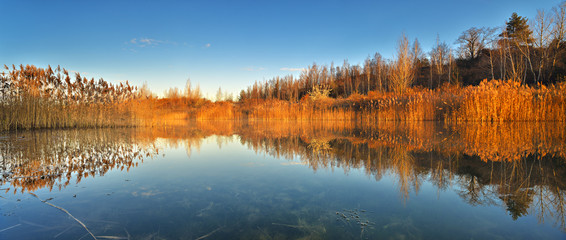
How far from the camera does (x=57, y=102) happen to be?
28.0ft

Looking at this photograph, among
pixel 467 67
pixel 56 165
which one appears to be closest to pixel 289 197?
pixel 56 165

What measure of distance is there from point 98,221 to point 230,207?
2.47ft

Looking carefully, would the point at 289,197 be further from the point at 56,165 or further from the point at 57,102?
the point at 57,102

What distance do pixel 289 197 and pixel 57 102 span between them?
10.2m

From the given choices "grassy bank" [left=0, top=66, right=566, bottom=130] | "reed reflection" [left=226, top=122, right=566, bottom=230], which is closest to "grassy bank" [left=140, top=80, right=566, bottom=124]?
"grassy bank" [left=0, top=66, right=566, bottom=130]

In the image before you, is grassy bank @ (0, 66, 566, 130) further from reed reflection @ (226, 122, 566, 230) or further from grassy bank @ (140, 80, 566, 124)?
reed reflection @ (226, 122, 566, 230)

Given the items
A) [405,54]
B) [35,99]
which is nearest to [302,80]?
[405,54]

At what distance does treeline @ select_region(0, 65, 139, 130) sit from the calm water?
6.14 m

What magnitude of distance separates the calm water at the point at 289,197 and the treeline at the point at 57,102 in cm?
614

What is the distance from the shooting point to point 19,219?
1.49m

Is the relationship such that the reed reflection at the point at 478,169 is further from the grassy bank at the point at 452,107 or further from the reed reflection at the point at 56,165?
the grassy bank at the point at 452,107

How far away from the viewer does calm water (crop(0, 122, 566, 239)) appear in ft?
4.43

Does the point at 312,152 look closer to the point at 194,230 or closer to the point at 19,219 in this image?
the point at 194,230

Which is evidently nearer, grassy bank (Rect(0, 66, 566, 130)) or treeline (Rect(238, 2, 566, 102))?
grassy bank (Rect(0, 66, 566, 130))
